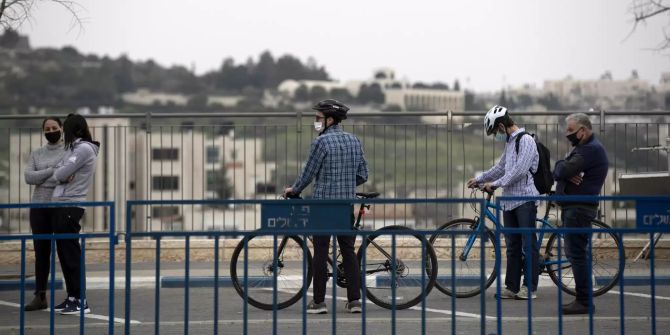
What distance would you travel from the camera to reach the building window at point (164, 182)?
14543mm

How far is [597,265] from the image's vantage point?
1051 cm

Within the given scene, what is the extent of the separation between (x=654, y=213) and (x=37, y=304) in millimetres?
5330

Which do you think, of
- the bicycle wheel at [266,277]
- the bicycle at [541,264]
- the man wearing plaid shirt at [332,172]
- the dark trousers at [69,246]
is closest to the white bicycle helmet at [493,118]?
the bicycle at [541,264]

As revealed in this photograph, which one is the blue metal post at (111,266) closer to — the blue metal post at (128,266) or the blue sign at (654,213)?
the blue metal post at (128,266)

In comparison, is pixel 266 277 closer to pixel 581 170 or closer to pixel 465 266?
pixel 465 266

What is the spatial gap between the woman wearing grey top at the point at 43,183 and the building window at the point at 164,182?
3.71 m

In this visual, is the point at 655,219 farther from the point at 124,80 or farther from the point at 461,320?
the point at 124,80

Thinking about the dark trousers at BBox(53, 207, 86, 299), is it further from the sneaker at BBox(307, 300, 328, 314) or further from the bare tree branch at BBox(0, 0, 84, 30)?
the bare tree branch at BBox(0, 0, 84, 30)

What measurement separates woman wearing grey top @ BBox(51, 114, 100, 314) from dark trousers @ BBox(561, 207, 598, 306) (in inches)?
154

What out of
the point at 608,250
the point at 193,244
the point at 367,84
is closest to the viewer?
the point at 608,250

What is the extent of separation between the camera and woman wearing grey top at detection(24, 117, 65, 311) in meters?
10.2

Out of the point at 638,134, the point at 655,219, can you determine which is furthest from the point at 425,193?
the point at 655,219

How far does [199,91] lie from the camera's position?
145 meters

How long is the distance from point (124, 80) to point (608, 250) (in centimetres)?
13737
